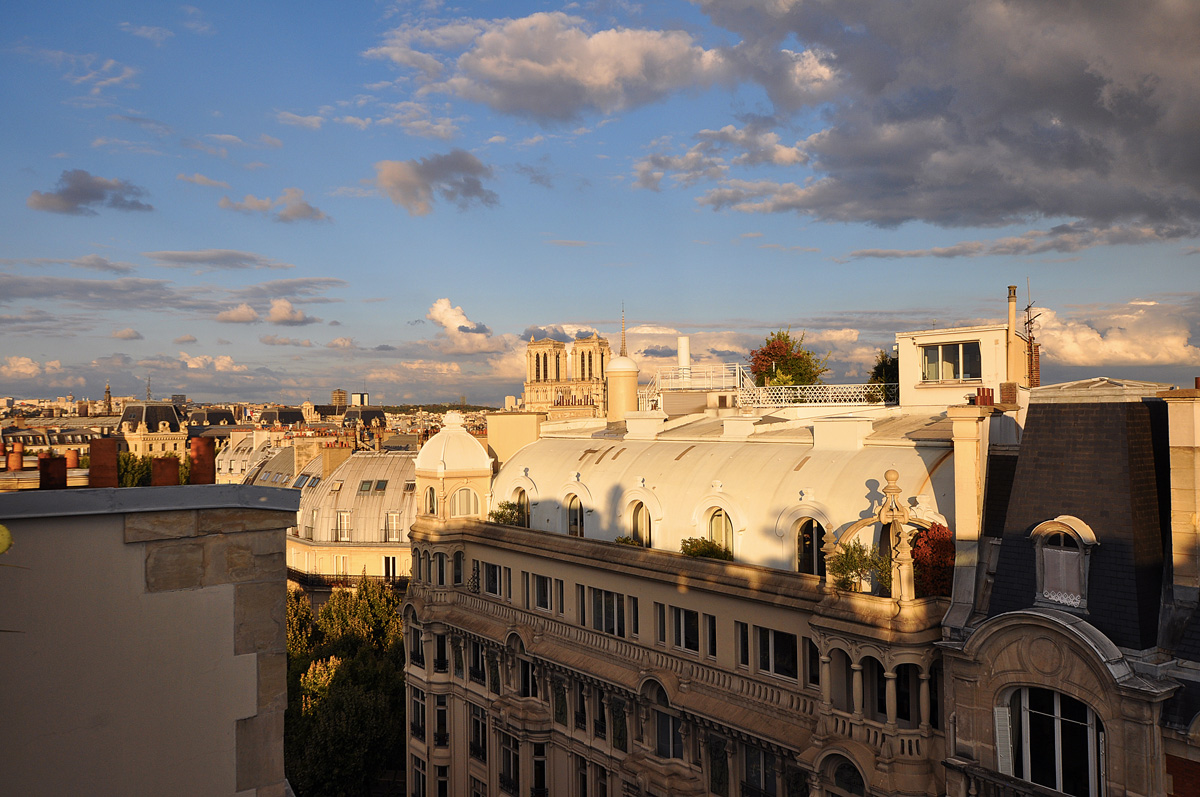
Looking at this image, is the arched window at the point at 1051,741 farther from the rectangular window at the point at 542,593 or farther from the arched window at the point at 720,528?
the rectangular window at the point at 542,593

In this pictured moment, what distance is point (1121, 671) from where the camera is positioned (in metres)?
17.1

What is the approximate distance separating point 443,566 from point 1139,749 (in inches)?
1271

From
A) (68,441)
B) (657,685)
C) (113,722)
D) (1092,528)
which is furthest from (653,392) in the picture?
(68,441)

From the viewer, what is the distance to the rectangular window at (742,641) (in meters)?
27.1

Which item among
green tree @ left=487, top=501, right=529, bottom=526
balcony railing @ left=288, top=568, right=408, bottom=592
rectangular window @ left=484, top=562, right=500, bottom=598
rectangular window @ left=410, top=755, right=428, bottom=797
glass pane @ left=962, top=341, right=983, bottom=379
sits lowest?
rectangular window @ left=410, top=755, right=428, bottom=797

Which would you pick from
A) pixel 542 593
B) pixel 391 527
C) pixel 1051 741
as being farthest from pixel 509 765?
pixel 391 527

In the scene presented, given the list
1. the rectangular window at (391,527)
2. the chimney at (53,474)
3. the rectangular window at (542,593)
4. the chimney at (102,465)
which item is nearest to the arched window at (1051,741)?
the chimney at (102,465)

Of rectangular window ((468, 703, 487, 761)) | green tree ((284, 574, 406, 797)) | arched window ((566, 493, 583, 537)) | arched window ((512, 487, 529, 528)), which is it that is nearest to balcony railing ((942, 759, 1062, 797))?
arched window ((566, 493, 583, 537))

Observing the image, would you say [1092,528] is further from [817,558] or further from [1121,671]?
[817,558]

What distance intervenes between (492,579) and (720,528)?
50.8 ft

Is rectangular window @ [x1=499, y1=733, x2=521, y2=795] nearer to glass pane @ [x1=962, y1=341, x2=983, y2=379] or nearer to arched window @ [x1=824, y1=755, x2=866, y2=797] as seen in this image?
arched window @ [x1=824, y1=755, x2=866, y2=797]

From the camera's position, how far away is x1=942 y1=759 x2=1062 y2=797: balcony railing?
1856cm

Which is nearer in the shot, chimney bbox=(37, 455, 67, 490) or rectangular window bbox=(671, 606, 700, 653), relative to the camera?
chimney bbox=(37, 455, 67, 490)

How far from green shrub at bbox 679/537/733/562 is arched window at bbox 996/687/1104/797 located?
1078 cm
